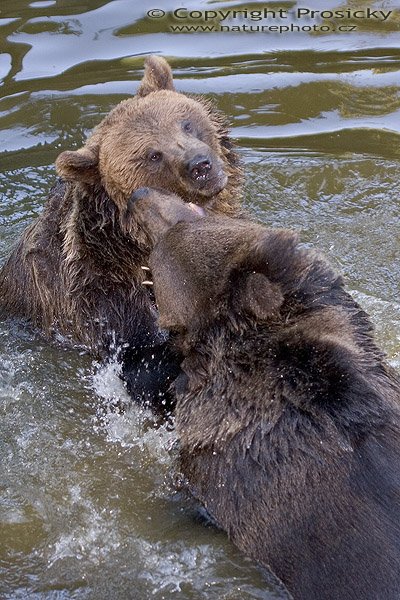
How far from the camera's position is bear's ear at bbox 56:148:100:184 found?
6719mm

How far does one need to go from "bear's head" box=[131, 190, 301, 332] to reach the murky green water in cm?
139

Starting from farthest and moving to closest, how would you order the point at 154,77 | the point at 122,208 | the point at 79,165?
1. the point at 154,77
2. the point at 122,208
3. the point at 79,165

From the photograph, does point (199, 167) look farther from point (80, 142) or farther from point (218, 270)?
A: point (80, 142)

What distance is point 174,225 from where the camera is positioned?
213 inches

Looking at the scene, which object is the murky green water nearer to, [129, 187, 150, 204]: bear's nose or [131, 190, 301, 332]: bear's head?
[131, 190, 301, 332]: bear's head

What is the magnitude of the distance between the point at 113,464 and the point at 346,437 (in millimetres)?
2214

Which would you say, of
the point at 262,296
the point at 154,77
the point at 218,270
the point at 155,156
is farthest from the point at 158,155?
the point at 262,296

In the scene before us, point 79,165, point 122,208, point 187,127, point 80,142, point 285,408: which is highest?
point 187,127

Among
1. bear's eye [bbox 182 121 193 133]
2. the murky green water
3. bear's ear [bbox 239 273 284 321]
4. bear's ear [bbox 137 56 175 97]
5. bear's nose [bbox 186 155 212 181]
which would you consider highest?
bear's ear [bbox 137 56 175 97]

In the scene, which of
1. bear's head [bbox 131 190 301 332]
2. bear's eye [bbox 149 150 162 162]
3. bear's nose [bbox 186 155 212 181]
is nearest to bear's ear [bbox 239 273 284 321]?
bear's head [bbox 131 190 301 332]

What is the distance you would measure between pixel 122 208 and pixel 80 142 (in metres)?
3.40

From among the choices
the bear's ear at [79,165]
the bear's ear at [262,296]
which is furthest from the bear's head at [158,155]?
the bear's ear at [262,296]

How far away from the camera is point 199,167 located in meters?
6.49

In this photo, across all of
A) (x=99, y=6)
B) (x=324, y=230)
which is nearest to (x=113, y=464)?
(x=324, y=230)
